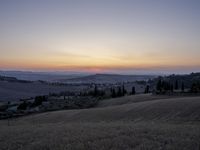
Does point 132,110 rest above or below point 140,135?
below

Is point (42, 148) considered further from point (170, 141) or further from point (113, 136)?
point (170, 141)

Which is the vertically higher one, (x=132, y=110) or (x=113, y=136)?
(x=113, y=136)

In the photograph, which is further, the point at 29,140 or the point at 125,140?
the point at 29,140

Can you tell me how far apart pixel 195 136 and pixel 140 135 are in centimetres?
279

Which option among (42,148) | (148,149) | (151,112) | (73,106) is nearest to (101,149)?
(148,149)

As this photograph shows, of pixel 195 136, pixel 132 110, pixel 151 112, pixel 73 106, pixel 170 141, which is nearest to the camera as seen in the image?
pixel 170 141

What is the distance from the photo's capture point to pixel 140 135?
14.2 metres

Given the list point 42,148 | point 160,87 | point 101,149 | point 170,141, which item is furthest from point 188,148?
point 160,87

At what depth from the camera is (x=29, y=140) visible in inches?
573

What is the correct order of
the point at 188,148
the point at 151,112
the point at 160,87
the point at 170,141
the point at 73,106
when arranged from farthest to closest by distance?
1. the point at 160,87
2. the point at 73,106
3. the point at 151,112
4. the point at 170,141
5. the point at 188,148

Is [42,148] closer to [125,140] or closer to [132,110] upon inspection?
[125,140]

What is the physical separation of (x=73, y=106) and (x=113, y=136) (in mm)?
57963

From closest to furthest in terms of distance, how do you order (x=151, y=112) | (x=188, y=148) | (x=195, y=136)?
(x=188, y=148) < (x=195, y=136) < (x=151, y=112)

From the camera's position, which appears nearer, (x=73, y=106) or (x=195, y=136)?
(x=195, y=136)
